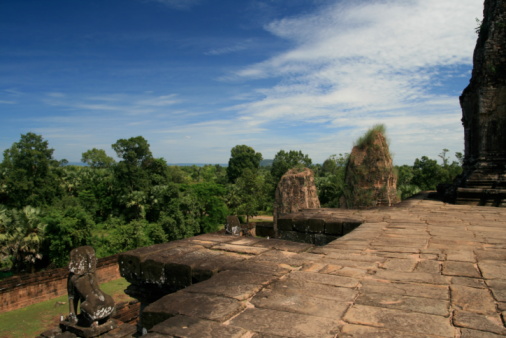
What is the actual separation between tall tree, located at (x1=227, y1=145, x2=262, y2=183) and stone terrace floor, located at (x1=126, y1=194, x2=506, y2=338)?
52.3 meters

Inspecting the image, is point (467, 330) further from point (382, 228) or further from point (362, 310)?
point (382, 228)

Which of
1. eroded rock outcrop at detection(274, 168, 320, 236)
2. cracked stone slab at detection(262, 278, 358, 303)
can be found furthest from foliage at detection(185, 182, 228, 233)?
cracked stone slab at detection(262, 278, 358, 303)

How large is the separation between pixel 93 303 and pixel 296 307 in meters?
3.65

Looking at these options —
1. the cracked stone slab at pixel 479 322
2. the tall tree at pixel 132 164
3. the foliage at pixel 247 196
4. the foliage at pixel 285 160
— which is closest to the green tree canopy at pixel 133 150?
the tall tree at pixel 132 164

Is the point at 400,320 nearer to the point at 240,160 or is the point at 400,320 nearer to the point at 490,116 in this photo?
the point at 490,116

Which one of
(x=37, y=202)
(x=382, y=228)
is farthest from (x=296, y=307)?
(x=37, y=202)

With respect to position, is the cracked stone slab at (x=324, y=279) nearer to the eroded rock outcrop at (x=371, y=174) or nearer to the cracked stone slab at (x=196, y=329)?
the cracked stone slab at (x=196, y=329)

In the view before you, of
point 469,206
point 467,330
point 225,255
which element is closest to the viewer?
point 467,330

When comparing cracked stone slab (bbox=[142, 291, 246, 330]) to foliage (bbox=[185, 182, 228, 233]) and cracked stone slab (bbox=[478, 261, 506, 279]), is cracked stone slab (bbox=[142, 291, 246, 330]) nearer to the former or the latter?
cracked stone slab (bbox=[478, 261, 506, 279])

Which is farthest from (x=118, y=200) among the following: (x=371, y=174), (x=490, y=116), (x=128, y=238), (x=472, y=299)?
(x=472, y=299)

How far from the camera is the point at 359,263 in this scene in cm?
292

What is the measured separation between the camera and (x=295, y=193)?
46.1 feet

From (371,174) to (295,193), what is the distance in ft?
10.1

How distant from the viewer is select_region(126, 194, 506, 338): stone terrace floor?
5.73 ft
